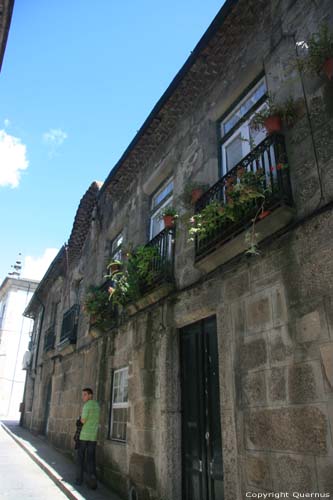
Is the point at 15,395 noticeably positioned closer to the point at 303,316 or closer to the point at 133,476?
the point at 133,476

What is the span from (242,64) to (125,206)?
13.5ft

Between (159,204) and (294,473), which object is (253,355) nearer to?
(294,473)

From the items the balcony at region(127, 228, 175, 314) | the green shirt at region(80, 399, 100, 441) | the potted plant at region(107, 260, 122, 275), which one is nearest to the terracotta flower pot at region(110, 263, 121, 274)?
the potted plant at region(107, 260, 122, 275)

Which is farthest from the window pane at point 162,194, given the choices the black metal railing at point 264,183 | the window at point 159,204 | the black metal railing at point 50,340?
the black metal railing at point 50,340

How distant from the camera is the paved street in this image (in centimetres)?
542

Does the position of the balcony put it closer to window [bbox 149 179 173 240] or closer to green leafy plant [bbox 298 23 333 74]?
window [bbox 149 179 173 240]

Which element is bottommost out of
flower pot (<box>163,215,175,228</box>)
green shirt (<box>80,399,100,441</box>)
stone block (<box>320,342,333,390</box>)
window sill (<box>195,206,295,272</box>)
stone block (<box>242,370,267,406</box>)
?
green shirt (<box>80,399,100,441</box>)

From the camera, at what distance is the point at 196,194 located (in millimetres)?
5156

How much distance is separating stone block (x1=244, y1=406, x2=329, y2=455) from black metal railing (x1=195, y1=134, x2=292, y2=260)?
5.81ft

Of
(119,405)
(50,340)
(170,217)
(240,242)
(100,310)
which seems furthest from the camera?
(50,340)

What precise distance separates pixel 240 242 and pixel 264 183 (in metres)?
0.67

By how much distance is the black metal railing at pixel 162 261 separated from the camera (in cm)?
551

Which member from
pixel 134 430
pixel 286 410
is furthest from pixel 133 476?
pixel 286 410

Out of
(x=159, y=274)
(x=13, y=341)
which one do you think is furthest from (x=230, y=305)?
(x=13, y=341)
